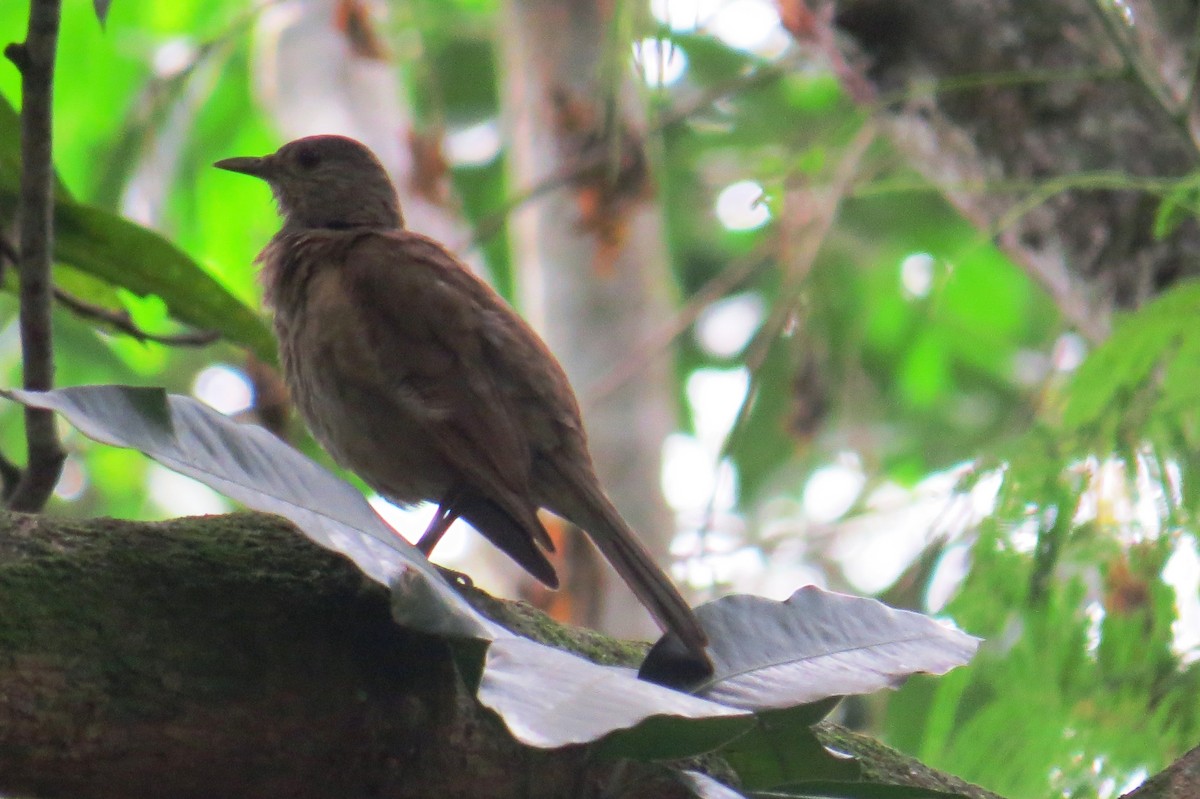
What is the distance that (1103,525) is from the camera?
147 inches

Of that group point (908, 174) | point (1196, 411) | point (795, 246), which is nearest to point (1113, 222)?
point (1196, 411)

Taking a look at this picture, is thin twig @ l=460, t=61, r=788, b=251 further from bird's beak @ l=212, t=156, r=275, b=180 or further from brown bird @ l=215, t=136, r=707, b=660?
brown bird @ l=215, t=136, r=707, b=660

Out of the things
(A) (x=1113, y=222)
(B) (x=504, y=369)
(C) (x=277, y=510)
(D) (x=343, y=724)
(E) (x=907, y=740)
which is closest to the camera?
(C) (x=277, y=510)

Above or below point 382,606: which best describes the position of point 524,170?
above

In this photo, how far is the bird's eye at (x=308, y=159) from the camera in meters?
4.57

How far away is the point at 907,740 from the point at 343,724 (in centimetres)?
366

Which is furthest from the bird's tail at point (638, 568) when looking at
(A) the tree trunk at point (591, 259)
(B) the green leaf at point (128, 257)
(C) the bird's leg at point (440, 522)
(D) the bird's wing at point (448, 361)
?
(A) the tree trunk at point (591, 259)

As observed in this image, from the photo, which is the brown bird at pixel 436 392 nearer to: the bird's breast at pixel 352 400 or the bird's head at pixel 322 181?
the bird's breast at pixel 352 400

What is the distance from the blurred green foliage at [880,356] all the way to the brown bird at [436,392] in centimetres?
35

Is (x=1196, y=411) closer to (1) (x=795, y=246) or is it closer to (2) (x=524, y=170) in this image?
(1) (x=795, y=246)

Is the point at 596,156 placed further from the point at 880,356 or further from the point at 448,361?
the point at 880,356

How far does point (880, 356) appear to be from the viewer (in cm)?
1049

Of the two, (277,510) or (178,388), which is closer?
(277,510)

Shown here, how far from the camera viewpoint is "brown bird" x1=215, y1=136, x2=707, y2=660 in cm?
328
